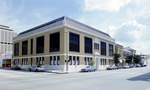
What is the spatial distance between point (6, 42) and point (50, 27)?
95.8 m

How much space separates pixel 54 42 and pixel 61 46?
11.8 ft

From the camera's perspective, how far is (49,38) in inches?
1704

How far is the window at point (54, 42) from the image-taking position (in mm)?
40594

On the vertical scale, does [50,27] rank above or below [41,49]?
above

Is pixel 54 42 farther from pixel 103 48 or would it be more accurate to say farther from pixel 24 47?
pixel 103 48

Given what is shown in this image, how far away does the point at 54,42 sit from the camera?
41.6 m

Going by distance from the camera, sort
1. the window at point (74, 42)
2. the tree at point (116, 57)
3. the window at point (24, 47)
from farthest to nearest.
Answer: the tree at point (116, 57) < the window at point (24, 47) < the window at point (74, 42)

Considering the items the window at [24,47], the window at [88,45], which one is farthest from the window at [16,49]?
the window at [88,45]

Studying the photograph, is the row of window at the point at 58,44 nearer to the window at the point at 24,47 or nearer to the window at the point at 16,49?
the window at the point at 24,47

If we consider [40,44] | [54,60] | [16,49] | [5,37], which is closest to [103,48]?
[54,60]

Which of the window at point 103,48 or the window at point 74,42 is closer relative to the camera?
the window at point 74,42

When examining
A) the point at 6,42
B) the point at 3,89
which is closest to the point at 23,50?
the point at 3,89

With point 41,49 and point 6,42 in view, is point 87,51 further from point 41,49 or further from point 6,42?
point 6,42

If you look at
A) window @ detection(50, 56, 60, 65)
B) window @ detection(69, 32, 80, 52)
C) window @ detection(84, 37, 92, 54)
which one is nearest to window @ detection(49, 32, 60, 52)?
window @ detection(50, 56, 60, 65)
